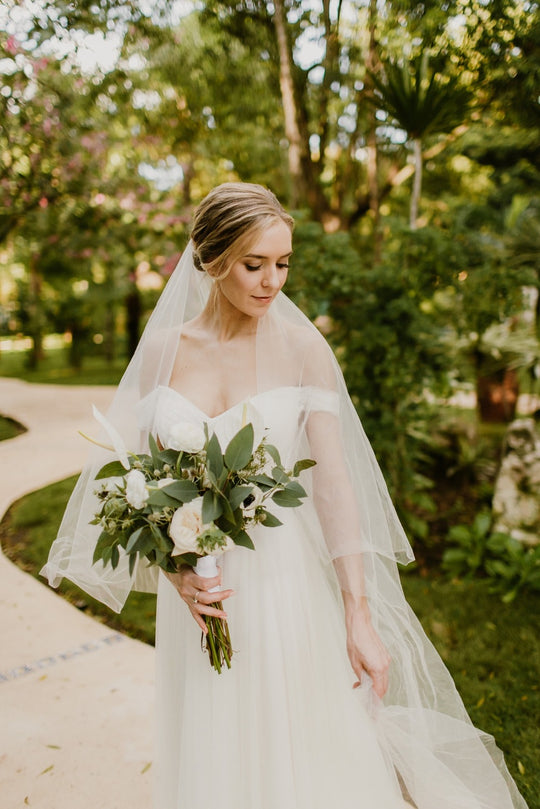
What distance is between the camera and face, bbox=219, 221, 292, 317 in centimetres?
176

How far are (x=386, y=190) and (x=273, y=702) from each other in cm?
670

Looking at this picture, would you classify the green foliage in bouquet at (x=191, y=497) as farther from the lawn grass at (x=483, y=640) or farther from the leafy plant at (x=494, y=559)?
the leafy plant at (x=494, y=559)

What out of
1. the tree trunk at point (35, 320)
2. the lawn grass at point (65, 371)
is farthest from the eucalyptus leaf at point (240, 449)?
the tree trunk at point (35, 320)

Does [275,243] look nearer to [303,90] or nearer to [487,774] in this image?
[487,774]

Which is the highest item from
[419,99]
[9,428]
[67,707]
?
[419,99]

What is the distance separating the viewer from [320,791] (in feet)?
6.03

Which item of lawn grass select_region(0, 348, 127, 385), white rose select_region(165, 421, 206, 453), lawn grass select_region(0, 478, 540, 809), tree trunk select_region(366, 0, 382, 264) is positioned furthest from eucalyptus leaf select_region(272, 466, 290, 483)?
lawn grass select_region(0, 348, 127, 385)

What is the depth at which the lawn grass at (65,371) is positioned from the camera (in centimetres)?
1677

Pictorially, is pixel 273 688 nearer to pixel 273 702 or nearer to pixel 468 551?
pixel 273 702

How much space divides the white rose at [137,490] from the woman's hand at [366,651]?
696 mm

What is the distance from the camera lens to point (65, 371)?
1920 cm

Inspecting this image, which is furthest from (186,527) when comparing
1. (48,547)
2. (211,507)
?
(48,547)

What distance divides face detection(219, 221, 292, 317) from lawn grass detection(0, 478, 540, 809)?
87.6 inches

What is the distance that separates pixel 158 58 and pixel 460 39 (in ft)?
13.6
